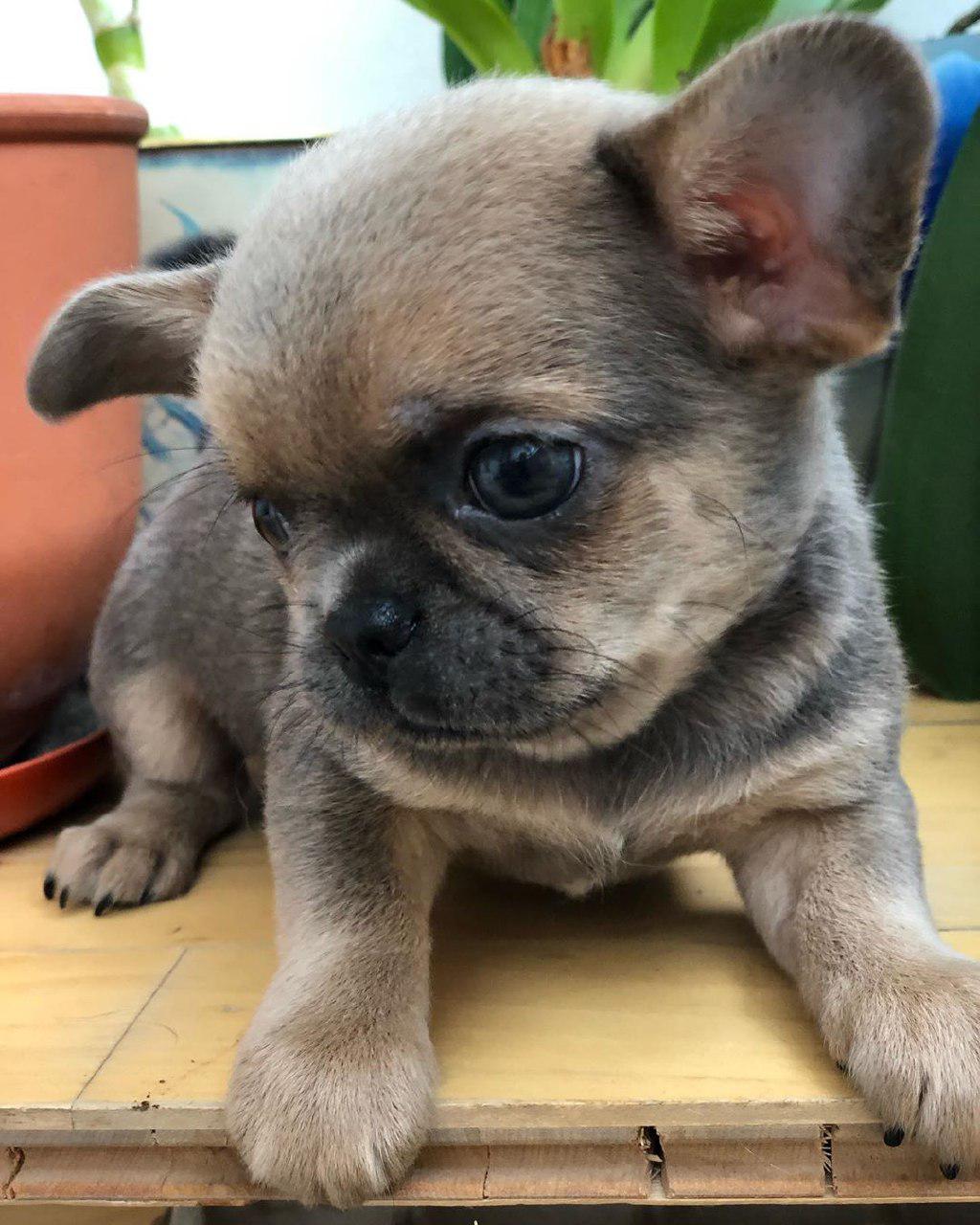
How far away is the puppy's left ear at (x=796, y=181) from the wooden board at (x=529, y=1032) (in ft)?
2.55

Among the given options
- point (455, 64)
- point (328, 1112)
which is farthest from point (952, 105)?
point (328, 1112)

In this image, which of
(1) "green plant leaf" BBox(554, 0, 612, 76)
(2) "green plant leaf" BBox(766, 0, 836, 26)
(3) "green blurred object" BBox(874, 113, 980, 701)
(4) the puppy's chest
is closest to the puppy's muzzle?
(4) the puppy's chest

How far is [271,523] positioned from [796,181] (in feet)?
2.19

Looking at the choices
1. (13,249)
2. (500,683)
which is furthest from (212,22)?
(500,683)

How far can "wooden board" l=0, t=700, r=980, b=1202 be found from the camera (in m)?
1.25

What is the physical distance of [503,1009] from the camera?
1446 mm

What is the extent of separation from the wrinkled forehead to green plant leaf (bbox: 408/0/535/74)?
142 cm

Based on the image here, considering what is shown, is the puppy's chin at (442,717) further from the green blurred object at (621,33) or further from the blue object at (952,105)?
the green blurred object at (621,33)

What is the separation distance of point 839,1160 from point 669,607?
61 centimetres

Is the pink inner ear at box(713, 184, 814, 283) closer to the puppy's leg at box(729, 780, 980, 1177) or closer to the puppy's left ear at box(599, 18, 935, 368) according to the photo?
the puppy's left ear at box(599, 18, 935, 368)

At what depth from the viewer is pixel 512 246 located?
1145 mm

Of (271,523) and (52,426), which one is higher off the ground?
(52,426)

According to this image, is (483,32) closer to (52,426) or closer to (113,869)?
(52,426)

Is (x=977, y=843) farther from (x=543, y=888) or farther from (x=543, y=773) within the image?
(x=543, y=773)
